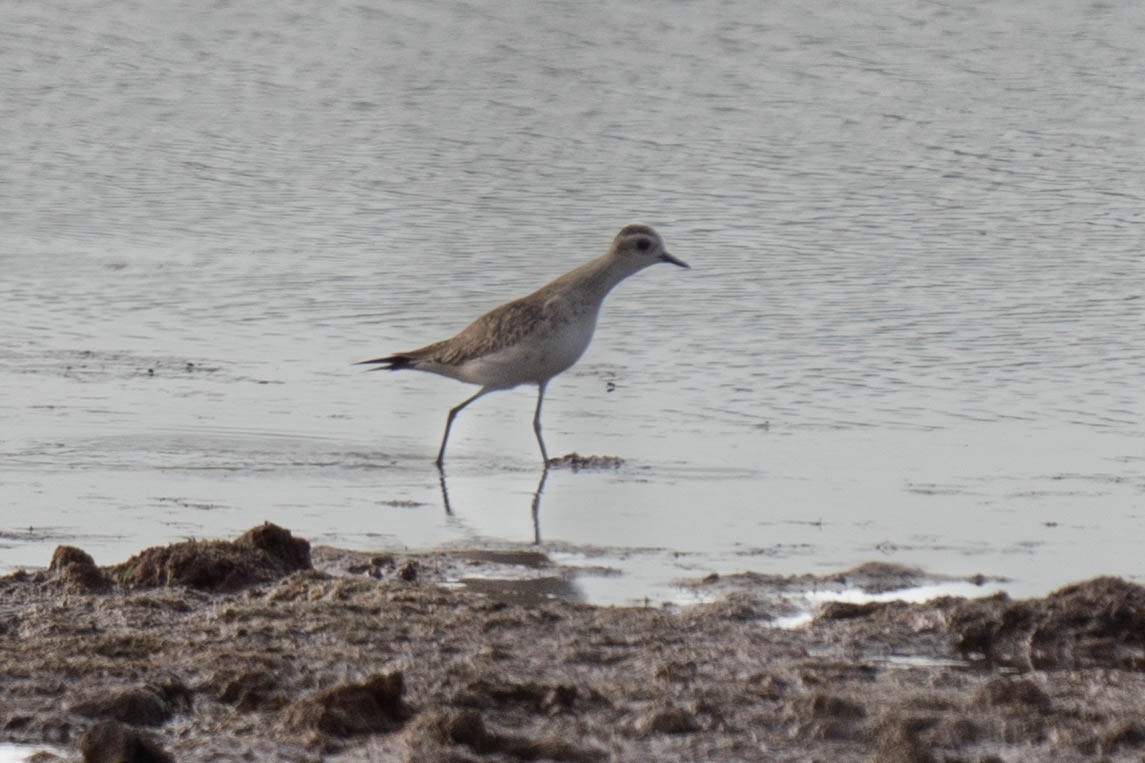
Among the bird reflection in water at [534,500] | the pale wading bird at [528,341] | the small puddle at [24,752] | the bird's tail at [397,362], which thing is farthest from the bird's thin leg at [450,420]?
the small puddle at [24,752]

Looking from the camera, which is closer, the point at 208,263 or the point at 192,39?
the point at 208,263

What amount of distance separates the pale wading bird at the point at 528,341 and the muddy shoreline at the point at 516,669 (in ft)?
7.95

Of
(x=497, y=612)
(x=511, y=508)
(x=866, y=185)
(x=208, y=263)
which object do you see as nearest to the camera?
(x=497, y=612)

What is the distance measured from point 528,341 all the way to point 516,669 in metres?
3.49

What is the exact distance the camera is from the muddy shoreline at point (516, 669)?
4328 mm

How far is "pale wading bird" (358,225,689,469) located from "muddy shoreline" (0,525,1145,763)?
2.42m

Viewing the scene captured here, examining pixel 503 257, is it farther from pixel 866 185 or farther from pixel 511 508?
pixel 511 508

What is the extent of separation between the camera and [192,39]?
18.8m

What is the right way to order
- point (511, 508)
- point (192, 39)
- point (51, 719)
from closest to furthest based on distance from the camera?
point (51, 719) < point (511, 508) < point (192, 39)

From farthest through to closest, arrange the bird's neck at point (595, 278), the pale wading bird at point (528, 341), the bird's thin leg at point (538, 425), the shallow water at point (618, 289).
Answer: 1. the bird's neck at point (595, 278)
2. the pale wading bird at point (528, 341)
3. the bird's thin leg at point (538, 425)
4. the shallow water at point (618, 289)

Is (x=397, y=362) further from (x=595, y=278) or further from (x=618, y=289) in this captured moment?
(x=618, y=289)

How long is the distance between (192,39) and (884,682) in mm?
14980

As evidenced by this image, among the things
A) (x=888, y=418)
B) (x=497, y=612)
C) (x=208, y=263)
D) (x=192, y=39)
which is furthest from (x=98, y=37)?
(x=497, y=612)

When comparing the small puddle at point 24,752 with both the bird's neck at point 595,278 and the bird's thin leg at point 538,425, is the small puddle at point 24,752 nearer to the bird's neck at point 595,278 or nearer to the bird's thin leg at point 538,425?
the bird's thin leg at point 538,425
